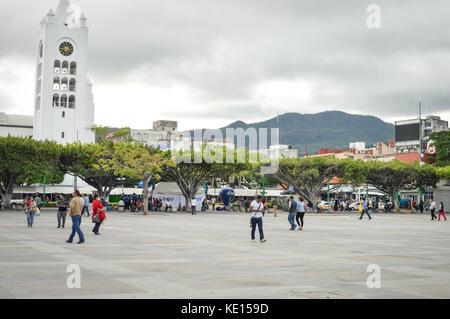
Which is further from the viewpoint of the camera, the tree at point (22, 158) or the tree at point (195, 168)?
the tree at point (195, 168)

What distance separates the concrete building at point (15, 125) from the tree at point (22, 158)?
218 ft

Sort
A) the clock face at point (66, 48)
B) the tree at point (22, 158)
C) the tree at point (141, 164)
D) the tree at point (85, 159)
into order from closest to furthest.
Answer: the tree at point (141, 164) → the tree at point (22, 158) → the tree at point (85, 159) → the clock face at point (66, 48)

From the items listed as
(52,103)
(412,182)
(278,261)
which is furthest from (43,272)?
(52,103)

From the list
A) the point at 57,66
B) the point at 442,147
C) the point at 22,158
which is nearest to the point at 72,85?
the point at 57,66

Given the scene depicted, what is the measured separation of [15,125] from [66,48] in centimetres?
3902

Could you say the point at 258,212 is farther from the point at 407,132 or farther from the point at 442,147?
the point at 407,132

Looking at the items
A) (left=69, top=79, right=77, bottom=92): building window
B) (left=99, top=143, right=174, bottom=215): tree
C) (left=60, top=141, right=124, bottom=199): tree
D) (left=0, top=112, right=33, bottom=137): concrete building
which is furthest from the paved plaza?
(left=0, top=112, right=33, bottom=137): concrete building

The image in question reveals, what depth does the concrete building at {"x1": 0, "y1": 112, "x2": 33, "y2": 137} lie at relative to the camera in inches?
4427

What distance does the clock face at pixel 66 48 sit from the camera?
81188 mm

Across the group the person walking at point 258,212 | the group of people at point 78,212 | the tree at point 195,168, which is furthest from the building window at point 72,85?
the person walking at point 258,212

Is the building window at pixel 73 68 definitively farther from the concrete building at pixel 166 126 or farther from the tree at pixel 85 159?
the concrete building at pixel 166 126

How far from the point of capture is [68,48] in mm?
81688

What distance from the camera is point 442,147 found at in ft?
238
